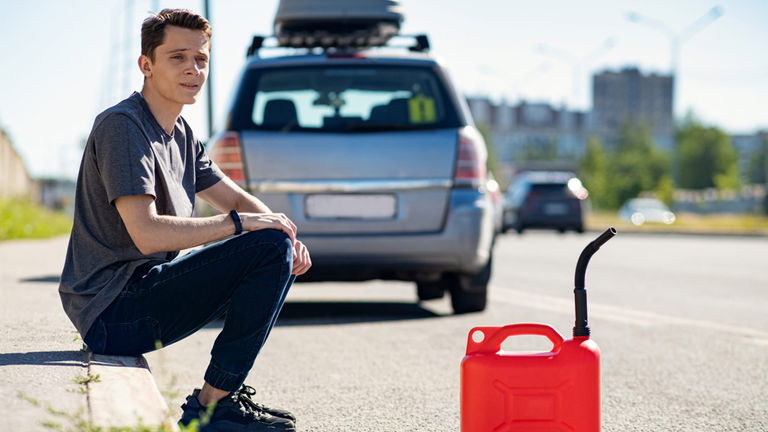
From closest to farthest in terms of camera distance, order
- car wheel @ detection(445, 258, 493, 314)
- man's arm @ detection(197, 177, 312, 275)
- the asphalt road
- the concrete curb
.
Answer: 1. the concrete curb
2. man's arm @ detection(197, 177, 312, 275)
3. the asphalt road
4. car wheel @ detection(445, 258, 493, 314)

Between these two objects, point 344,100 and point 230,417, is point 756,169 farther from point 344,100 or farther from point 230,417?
point 230,417

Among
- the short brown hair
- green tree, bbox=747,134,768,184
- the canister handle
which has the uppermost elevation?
the short brown hair

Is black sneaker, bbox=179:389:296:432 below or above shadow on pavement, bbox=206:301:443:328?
above

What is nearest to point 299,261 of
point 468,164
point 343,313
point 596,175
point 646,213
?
point 468,164

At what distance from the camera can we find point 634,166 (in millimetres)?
106062

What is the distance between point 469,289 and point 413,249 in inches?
30.5

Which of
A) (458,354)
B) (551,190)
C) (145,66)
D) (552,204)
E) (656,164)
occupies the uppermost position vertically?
(145,66)

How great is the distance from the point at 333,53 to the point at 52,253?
8346mm

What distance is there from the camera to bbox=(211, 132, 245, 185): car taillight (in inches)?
288

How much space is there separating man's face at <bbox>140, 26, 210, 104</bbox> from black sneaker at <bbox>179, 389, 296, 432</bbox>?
3.38 ft

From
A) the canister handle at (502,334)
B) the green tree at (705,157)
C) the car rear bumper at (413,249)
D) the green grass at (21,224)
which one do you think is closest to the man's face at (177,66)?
the canister handle at (502,334)

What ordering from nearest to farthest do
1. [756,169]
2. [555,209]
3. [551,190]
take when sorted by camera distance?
1. [555,209]
2. [551,190]
3. [756,169]

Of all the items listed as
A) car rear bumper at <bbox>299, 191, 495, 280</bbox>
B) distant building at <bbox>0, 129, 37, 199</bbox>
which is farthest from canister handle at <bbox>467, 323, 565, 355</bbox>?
distant building at <bbox>0, 129, 37, 199</bbox>

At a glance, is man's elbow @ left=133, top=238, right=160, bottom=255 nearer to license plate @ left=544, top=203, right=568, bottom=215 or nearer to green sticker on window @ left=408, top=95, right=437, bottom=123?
green sticker on window @ left=408, top=95, right=437, bottom=123
